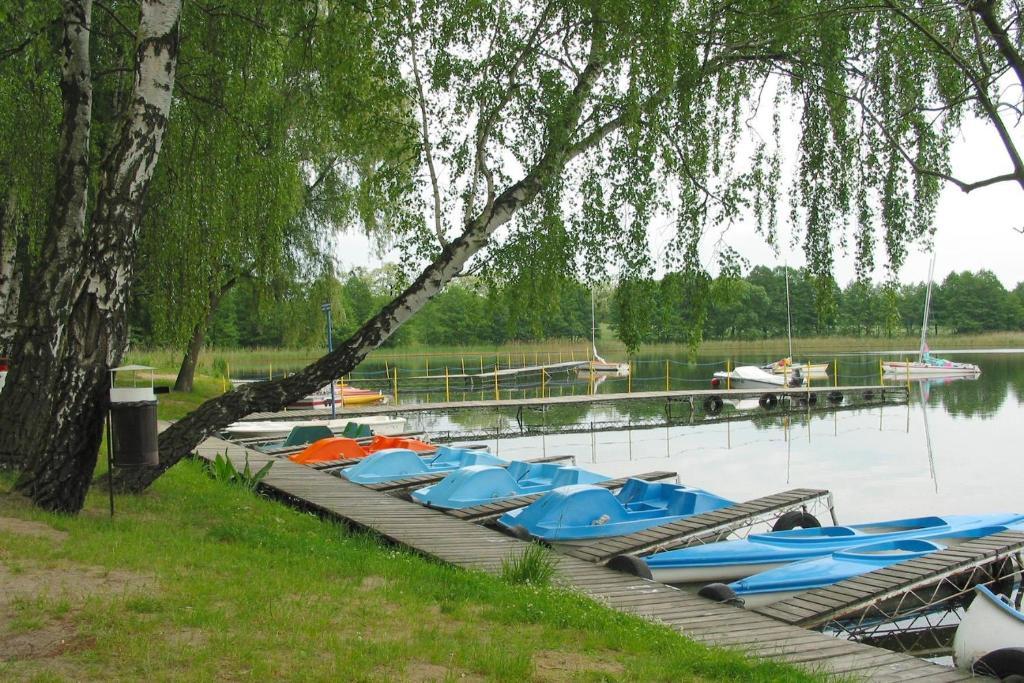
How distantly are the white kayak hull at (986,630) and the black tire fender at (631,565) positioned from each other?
234 cm

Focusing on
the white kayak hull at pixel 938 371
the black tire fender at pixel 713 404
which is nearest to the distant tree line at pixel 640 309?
the black tire fender at pixel 713 404

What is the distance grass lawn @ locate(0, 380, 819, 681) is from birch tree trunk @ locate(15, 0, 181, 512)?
377mm

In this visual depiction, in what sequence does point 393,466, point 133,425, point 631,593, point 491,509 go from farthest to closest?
point 393,466, point 491,509, point 133,425, point 631,593

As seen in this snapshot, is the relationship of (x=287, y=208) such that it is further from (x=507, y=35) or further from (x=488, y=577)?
(x=488, y=577)

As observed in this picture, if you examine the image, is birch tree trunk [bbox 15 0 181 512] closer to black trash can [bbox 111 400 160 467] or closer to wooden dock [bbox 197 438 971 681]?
→ black trash can [bbox 111 400 160 467]

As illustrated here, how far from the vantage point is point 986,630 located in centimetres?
558

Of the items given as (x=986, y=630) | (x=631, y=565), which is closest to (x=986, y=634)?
(x=986, y=630)

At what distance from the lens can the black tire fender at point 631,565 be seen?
719 cm

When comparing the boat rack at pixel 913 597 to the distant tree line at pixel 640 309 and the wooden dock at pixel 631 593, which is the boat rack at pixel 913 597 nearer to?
the wooden dock at pixel 631 593

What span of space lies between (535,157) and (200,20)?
353cm

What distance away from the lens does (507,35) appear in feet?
24.5

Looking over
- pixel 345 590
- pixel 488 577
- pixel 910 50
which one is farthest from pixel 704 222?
pixel 345 590

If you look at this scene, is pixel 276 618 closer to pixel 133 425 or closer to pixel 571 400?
pixel 133 425

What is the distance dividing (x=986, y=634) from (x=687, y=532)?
3.23 meters
